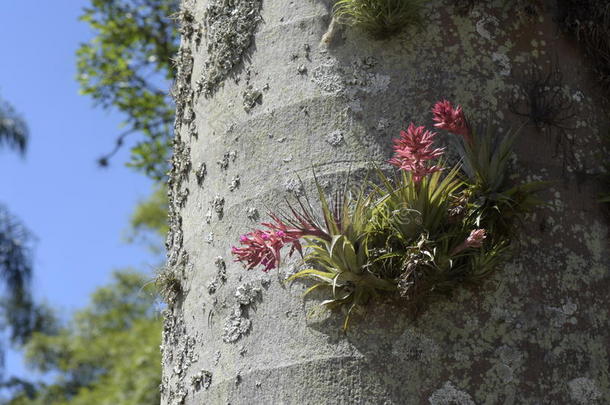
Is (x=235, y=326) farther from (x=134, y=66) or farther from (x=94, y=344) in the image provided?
(x=94, y=344)

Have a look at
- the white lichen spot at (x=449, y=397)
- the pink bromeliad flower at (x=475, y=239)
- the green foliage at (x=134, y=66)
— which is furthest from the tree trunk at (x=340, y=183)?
the green foliage at (x=134, y=66)

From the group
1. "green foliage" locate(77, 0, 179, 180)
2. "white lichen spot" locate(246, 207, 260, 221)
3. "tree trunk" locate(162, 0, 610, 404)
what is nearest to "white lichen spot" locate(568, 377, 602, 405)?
"tree trunk" locate(162, 0, 610, 404)

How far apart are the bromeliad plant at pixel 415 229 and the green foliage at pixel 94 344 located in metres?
11.8

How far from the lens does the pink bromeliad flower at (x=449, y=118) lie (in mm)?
2588

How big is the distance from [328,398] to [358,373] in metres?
0.11

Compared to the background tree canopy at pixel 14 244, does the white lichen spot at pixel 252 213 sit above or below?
below

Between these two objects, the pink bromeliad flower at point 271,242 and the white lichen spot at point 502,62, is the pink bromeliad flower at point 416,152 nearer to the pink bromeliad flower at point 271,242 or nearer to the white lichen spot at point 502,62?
the pink bromeliad flower at point 271,242

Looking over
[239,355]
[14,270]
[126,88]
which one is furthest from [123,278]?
[239,355]

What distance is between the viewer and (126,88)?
8688 mm

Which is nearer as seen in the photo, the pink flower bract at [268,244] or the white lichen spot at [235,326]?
the pink flower bract at [268,244]

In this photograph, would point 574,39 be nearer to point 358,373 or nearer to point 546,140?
point 546,140

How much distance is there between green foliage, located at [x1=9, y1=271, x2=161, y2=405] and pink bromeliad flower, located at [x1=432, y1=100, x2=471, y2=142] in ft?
39.2

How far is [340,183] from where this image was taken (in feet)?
8.96

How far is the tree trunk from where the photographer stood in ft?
8.13
